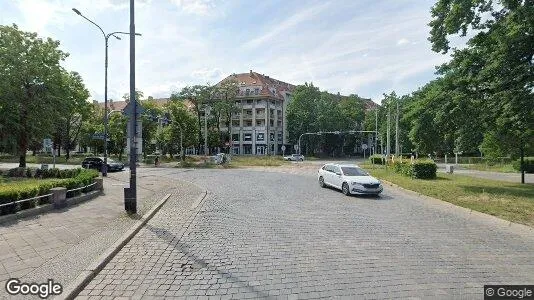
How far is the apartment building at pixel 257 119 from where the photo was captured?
85.3 meters

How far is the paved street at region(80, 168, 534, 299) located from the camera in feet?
18.6

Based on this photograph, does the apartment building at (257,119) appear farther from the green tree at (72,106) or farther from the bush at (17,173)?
the bush at (17,173)

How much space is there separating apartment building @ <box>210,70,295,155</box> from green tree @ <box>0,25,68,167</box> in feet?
180

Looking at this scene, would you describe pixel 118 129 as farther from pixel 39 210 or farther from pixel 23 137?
pixel 39 210

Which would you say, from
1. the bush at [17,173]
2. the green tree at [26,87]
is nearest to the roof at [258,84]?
the green tree at [26,87]

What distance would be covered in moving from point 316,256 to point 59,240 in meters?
5.60

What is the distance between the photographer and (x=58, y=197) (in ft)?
40.3

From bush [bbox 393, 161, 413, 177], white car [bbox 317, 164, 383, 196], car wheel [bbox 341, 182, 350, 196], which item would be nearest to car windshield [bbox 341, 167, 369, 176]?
white car [bbox 317, 164, 383, 196]

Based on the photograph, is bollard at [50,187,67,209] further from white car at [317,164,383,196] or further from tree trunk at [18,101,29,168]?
tree trunk at [18,101,29,168]

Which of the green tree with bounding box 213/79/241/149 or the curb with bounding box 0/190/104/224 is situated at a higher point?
the green tree with bounding box 213/79/241/149

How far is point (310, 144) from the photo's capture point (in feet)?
288

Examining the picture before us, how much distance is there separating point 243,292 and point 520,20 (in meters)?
17.7

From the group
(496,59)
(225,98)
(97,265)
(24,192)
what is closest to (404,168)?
(496,59)

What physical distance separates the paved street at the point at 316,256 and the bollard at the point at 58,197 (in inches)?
134
